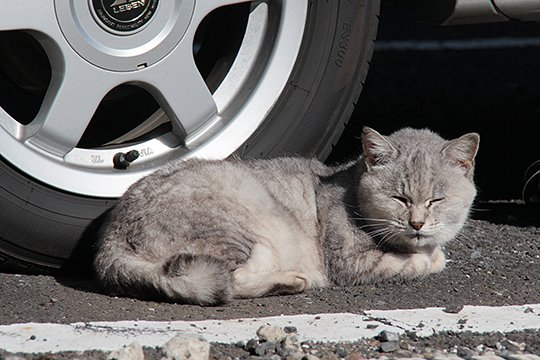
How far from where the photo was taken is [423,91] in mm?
7602

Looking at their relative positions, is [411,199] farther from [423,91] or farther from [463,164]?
[423,91]

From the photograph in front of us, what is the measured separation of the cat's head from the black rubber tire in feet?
0.73

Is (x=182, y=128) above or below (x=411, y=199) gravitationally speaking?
above

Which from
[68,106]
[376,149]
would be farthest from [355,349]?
[68,106]

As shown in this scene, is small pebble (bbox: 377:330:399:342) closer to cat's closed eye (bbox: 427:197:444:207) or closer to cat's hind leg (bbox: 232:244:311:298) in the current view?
cat's hind leg (bbox: 232:244:311:298)

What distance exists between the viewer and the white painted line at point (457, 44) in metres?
9.16

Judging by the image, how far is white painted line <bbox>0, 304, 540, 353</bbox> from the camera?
337 cm

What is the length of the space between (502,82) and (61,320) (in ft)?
16.6

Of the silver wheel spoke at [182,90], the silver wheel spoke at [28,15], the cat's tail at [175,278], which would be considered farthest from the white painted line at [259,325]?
the silver wheel spoke at [28,15]

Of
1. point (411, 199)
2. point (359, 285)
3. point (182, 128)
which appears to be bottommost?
point (359, 285)

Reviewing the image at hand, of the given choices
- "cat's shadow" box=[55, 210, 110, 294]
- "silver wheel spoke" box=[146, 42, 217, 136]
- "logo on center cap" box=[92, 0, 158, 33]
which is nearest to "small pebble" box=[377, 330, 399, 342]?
"cat's shadow" box=[55, 210, 110, 294]

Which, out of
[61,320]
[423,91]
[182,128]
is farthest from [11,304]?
[423,91]

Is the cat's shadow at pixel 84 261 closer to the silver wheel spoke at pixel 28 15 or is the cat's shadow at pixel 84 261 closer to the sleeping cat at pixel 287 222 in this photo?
the sleeping cat at pixel 287 222

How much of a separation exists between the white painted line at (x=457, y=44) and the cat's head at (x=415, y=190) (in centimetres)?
468
